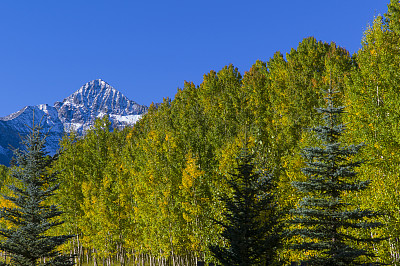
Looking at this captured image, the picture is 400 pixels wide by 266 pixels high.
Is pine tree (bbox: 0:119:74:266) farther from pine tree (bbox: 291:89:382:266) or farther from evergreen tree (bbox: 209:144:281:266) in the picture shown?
pine tree (bbox: 291:89:382:266)

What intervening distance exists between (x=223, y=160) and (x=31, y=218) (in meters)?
17.0

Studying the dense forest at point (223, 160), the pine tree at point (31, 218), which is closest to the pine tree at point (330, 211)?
the dense forest at point (223, 160)

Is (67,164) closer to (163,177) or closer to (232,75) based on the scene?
(163,177)

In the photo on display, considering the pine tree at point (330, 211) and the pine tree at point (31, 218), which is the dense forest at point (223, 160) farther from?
the pine tree at point (31, 218)

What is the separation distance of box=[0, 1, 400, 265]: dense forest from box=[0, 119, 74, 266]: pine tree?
202cm

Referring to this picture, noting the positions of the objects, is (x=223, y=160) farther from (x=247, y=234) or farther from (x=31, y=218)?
(x=31, y=218)

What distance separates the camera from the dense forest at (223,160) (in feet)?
81.6

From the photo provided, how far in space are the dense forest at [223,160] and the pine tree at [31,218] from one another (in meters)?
2.02

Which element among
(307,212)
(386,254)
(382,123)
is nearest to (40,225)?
(307,212)

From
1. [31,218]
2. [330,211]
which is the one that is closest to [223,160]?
[330,211]

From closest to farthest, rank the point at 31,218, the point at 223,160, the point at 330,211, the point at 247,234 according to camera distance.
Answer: the point at 247,234
the point at 330,211
the point at 31,218
the point at 223,160

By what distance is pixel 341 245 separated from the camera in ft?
53.6

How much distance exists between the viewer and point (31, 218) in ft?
68.8

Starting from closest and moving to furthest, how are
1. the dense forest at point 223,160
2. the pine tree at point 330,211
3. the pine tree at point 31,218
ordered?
the pine tree at point 330,211
the pine tree at point 31,218
the dense forest at point 223,160
